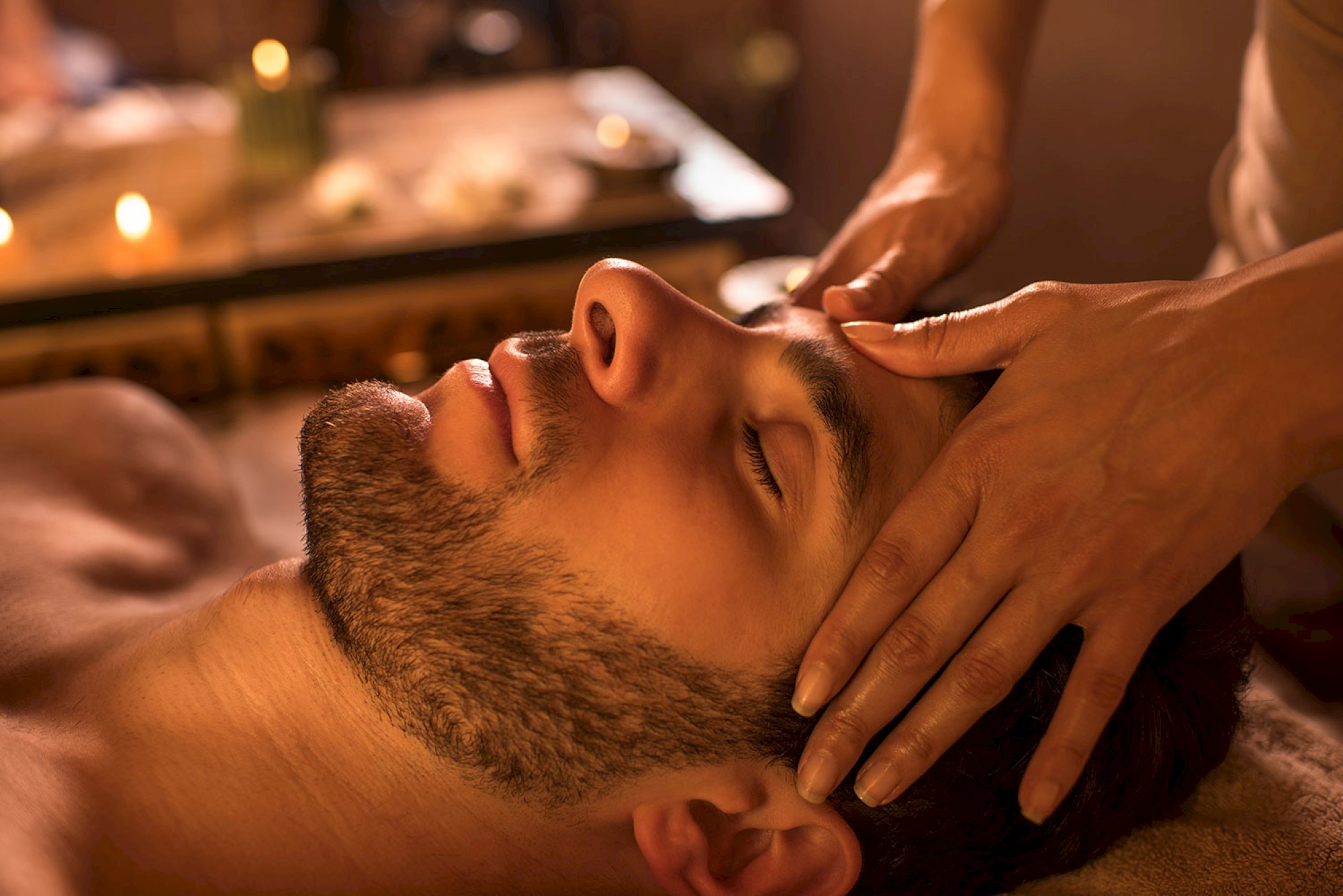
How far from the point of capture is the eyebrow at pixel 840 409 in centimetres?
99

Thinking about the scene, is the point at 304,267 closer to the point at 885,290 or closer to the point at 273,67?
the point at 273,67

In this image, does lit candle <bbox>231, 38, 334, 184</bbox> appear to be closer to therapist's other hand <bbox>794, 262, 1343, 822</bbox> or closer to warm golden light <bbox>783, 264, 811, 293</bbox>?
warm golden light <bbox>783, 264, 811, 293</bbox>

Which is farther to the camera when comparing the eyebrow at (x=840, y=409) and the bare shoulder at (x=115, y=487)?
the bare shoulder at (x=115, y=487)

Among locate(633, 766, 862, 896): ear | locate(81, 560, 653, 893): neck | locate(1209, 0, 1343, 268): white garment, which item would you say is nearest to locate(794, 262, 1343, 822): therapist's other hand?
locate(633, 766, 862, 896): ear

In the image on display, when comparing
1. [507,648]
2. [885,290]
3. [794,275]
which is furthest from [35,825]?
[794,275]

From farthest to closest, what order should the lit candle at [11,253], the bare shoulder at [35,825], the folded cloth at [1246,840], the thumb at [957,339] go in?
the lit candle at [11,253] → the folded cloth at [1246,840] → the thumb at [957,339] → the bare shoulder at [35,825]

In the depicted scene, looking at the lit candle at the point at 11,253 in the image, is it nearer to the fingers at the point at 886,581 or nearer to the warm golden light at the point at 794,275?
the warm golden light at the point at 794,275

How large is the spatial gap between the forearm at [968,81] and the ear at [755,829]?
0.97m

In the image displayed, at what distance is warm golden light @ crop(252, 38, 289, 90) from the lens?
2600mm

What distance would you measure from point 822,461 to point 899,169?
0.74 metres

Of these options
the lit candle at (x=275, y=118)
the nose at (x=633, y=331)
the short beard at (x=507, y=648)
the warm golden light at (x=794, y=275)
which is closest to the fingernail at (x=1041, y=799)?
the short beard at (x=507, y=648)

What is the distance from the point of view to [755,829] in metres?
1.08

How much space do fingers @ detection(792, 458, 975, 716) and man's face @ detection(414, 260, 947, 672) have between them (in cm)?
7

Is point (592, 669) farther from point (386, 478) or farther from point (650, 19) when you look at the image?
point (650, 19)
